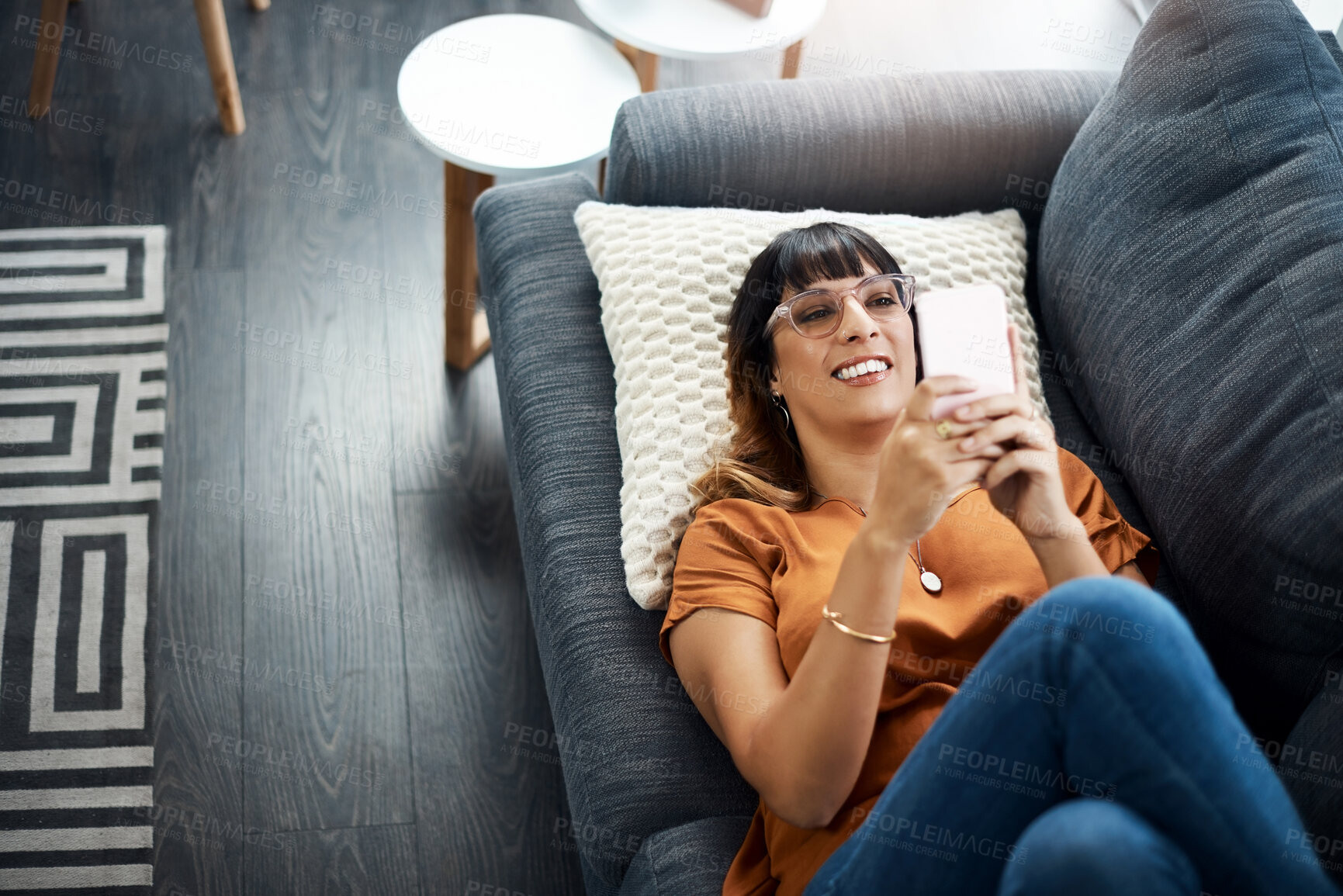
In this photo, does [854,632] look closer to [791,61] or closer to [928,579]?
[928,579]

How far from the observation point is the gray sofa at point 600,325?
1309mm

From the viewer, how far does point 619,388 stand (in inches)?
62.3

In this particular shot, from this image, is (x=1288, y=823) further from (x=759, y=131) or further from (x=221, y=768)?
(x=221, y=768)

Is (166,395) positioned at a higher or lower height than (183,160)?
lower

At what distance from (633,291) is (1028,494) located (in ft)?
2.13

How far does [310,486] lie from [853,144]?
3.54 feet

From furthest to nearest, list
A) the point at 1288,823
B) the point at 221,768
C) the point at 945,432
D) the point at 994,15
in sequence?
the point at 994,15, the point at 221,768, the point at 945,432, the point at 1288,823

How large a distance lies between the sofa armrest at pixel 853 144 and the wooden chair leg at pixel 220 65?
1160 mm

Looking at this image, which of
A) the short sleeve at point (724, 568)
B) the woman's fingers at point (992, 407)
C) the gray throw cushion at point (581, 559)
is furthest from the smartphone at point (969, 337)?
the gray throw cushion at point (581, 559)

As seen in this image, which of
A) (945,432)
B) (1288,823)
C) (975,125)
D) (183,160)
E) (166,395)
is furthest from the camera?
(183,160)

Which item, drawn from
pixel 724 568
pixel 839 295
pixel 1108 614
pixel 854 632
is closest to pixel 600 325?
pixel 839 295

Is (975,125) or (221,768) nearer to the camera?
(221,768)

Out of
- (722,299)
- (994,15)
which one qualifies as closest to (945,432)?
(722,299)

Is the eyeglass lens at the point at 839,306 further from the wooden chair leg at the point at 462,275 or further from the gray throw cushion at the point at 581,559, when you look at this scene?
the wooden chair leg at the point at 462,275
